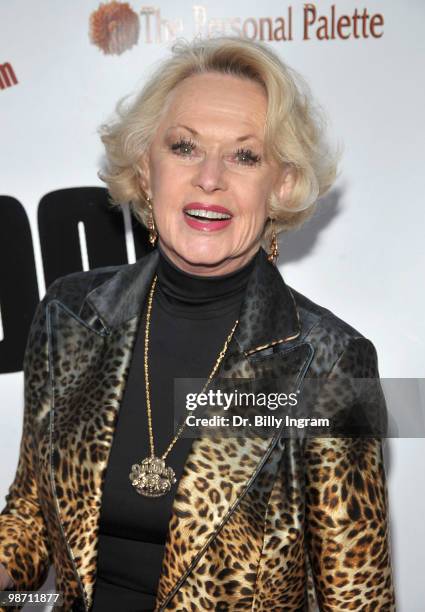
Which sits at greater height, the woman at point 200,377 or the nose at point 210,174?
the nose at point 210,174

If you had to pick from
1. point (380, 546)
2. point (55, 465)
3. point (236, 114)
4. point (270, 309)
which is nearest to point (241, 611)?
point (380, 546)

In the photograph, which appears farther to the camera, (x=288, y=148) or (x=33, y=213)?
(x=33, y=213)

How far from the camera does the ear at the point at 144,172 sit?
170cm

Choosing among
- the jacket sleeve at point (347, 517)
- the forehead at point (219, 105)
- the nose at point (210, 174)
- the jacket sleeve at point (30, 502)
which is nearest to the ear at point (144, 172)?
the forehead at point (219, 105)

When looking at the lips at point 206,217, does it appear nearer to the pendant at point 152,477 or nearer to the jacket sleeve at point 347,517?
the jacket sleeve at point 347,517

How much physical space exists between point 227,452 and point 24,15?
1306 mm

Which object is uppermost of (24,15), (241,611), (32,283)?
(24,15)

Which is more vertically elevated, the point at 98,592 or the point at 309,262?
the point at 309,262

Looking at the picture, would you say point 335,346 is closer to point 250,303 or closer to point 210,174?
point 250,303

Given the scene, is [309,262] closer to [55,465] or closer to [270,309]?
[270,309]

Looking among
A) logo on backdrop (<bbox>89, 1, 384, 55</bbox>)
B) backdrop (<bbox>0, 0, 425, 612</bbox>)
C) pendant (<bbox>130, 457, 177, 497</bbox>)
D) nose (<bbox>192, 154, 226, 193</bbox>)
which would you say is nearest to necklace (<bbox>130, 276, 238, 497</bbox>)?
pendant (<bbox>130, 457, 177, 497</bbox>)

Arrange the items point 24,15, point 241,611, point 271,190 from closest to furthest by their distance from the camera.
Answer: point 241,611 < point 271,190 < point 24,15

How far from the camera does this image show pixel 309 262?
6.62ft

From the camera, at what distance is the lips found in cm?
150
